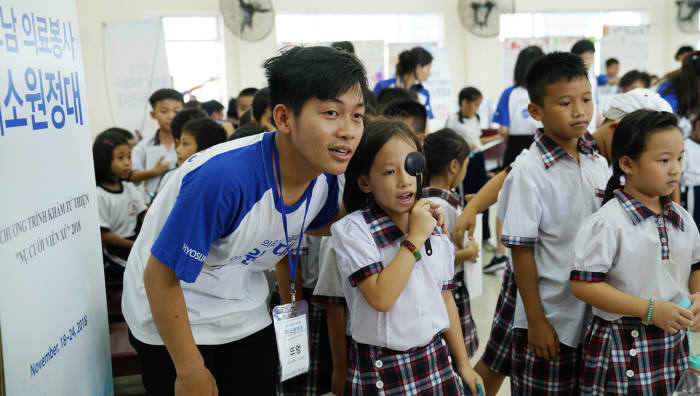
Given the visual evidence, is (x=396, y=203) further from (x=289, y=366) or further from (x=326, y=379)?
(x=326, y=379)

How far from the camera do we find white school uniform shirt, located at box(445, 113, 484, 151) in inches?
190

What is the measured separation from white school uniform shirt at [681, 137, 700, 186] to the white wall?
5.62 m

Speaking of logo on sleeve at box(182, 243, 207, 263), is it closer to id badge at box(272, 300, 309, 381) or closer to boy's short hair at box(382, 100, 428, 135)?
id badge at box(272, 300, 309, 381)

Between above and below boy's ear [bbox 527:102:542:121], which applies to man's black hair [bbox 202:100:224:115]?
above

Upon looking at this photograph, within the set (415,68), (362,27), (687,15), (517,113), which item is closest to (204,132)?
(415,68)

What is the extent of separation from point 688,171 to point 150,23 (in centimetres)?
406

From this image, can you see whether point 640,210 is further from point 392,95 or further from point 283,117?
point 392,95

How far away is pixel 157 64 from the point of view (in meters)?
4.73

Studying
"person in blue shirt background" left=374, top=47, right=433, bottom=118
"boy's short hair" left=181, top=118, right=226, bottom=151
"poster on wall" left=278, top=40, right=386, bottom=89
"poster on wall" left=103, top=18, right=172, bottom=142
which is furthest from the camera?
"poster on wall" left=278, top=40, right=386, bottom=89

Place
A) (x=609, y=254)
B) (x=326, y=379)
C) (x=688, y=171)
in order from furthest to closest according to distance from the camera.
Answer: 1. (x=688, y=171)
2. (x=326, y=379)
3. (x=609, y=254)

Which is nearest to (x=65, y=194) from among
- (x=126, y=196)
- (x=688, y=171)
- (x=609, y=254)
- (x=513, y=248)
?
(x=513, y=248)

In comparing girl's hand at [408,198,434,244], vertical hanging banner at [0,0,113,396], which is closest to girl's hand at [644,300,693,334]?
girl's hand at [408,198,434,244]

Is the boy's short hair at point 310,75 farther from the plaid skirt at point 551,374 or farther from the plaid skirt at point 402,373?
the plaid skirt at point 551,374

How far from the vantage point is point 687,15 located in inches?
354
